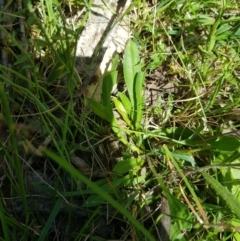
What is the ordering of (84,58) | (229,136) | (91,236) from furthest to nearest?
(84,58) → (229,136) → (91,236)

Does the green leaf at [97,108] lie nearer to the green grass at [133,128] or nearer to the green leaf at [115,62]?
the green grass at [133,128]

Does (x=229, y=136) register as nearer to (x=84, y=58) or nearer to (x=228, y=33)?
(x=228, y=33)

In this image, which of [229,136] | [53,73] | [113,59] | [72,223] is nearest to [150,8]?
[113,59]

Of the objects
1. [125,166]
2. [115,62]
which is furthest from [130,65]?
[125,166]

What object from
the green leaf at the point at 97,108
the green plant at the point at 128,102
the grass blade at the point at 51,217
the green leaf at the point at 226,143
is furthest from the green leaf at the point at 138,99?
the grass blade at the point at 51,217

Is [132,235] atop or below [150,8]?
below

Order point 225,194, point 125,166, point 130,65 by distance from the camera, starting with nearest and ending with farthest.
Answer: point 225,194
point 125,166
point 130,65

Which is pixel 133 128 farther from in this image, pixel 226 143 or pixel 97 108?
pixel 226 143
